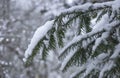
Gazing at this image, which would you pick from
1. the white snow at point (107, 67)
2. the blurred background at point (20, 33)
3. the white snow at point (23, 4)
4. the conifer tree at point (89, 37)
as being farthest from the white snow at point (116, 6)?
the white snow at point (23, 4)

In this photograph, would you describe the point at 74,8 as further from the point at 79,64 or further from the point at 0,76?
the point at 0,76

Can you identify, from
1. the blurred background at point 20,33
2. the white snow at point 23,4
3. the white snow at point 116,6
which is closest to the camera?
the white snow at point 116,6

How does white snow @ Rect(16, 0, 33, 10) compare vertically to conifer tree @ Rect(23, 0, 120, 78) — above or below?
above

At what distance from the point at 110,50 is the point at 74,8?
0.43 m

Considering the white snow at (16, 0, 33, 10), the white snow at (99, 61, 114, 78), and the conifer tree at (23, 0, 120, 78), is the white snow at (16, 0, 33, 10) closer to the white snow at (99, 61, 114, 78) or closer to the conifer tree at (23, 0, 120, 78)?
the conifer tree at (23, 0, 120, 78)

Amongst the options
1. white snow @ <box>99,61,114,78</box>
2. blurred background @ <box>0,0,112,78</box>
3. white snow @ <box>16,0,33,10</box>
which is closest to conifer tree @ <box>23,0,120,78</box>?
white snow @ <box>99,61,114,78</box>

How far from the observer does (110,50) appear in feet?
Result: 9.65

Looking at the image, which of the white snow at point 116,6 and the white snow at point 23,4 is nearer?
the white snow at point 116,6

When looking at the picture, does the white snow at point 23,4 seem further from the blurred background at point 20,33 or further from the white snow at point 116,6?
the white snow at point 116,6

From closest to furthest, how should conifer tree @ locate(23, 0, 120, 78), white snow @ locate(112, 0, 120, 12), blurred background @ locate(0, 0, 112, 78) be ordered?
white snow @ locate(112, 0, 120, 12) → conifer tree @ locate(23, 0, 120, 78) → blurred background @ locate(0, 0, 112, 78)

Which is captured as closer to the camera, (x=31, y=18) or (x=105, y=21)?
(x=105, y=21)

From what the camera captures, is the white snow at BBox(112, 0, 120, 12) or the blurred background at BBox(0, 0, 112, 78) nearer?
the white snow at BBox(112, 0, 120, 12)

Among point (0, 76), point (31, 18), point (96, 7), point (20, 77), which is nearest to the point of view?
point (96, 7)

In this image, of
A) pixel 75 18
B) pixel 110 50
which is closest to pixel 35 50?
pixel 75 18
